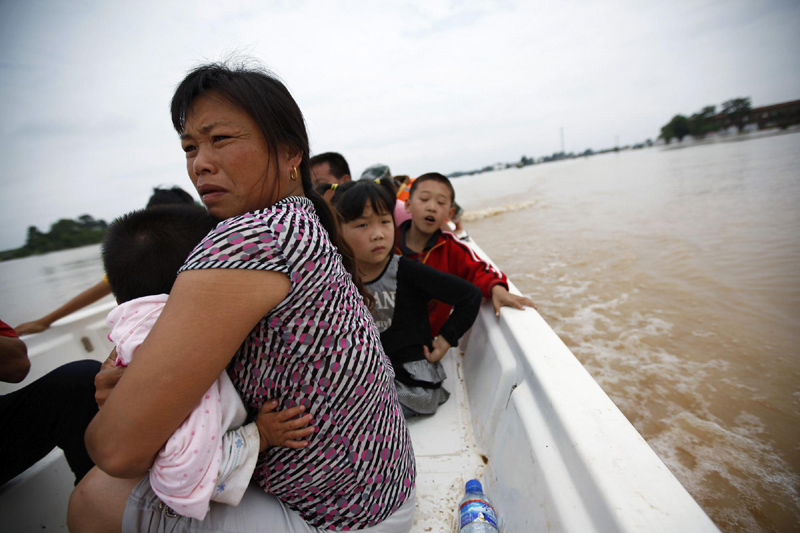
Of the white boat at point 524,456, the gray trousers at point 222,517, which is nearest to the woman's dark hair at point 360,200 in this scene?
the white boat at point 524,456

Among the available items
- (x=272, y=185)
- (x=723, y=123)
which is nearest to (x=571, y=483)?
(x=272, y=185)

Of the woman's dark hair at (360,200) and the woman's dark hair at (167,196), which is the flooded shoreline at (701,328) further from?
the woman's dark hair at (167,196)

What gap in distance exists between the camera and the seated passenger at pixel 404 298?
174 cm

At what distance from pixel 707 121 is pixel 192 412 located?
49552 millimetres

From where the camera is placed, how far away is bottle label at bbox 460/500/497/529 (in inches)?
46.8

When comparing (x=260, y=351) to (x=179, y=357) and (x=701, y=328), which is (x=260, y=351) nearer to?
(x=179, y=357)

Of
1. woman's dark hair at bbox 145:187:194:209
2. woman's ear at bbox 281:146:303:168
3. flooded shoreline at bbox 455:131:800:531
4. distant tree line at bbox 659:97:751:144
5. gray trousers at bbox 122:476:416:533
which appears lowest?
flooded shoreline at bbox 455:131:800:531

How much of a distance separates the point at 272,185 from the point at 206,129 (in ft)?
0.58

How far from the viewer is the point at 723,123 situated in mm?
33281

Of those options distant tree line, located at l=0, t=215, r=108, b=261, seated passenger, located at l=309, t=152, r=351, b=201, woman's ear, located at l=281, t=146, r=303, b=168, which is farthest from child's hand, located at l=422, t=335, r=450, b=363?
distant tree line, located at l=0, t=215, r=108, b=261

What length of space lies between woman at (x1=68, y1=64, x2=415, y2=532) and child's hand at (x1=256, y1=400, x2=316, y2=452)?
0.06 feet

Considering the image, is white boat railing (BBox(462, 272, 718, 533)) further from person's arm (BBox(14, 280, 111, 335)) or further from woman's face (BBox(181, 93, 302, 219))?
person's arm (BBox(14, 280, 111, 335))

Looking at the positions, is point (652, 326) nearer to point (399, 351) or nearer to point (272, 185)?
point (399, 351)

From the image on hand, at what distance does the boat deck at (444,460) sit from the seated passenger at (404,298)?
9 cm
